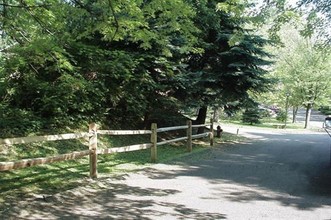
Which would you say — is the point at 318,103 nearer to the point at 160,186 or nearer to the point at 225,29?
the point at 225,29

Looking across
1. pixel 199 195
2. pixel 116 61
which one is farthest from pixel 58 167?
pixel 116 61

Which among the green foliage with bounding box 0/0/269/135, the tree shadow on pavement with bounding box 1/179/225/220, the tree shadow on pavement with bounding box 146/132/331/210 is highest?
the green foliage with bounding box 0/0/269/135

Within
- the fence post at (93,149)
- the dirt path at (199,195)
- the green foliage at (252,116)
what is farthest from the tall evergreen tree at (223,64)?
the green foliage at (252,116)

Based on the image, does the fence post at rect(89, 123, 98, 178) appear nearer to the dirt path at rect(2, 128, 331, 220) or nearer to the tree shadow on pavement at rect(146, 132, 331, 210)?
the dirt path at rect(2, 128, 331, 220)

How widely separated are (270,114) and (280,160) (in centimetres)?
3960

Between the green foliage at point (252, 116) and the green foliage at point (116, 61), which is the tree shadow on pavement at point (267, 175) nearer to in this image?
the green foliage at point (116, 61)

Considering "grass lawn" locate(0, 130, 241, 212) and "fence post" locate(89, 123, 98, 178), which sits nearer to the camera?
"grass lawn" locate(0, 130, 241, 212)

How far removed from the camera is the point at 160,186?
759cm

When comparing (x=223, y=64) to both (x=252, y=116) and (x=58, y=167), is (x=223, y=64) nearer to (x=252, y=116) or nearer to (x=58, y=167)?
(x=58, y=167)

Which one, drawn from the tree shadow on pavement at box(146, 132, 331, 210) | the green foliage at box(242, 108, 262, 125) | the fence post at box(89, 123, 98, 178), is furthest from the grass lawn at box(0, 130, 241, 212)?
the green foliage at box(242, 108, 262, 125)

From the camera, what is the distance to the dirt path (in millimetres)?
5645

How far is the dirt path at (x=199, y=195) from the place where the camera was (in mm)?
5645

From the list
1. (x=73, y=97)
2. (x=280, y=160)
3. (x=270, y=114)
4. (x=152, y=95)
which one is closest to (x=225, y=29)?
(x=152, y=95)

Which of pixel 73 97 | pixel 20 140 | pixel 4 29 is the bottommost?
pixel 20 140
